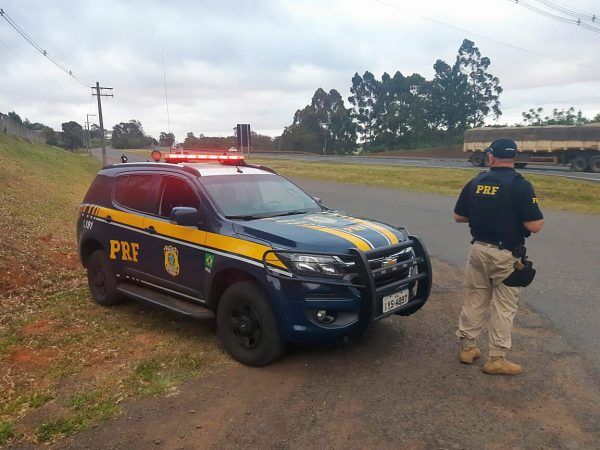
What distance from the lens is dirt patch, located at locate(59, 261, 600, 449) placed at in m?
3.23

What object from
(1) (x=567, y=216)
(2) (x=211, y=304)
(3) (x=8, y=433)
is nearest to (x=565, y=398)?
(2) (x=211, y=304)

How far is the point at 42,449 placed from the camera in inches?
127

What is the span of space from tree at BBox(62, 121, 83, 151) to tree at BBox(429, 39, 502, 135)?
2612 inches

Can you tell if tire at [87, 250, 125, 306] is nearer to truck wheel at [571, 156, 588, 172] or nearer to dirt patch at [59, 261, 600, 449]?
dirt patch at [59, 261, 600, 449]

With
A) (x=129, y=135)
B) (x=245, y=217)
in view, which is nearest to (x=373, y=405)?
(x=245, y=217)

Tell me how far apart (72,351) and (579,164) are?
29.1 m

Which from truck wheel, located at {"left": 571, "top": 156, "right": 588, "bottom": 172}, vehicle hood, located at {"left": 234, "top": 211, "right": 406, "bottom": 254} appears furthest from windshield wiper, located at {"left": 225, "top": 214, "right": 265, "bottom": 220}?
truck wheel, located at {"left": 571, "top": 156, "right": 588, "bottom": 172}

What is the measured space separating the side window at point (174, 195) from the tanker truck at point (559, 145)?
27355mm

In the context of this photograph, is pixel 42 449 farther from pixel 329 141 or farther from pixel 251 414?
pixel 329 141

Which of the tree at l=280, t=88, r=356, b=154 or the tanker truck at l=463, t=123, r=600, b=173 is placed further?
the tree at l=280, t=88, r=356, b=154

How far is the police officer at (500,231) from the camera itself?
4.01 m

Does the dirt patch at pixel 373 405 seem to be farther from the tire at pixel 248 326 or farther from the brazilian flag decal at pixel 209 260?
the brazilian flag decal at pixel 209 260

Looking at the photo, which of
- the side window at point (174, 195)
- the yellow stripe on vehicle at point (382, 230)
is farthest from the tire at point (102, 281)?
the yellow stripe on vehicle at point (382, 230)

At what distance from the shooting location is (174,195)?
5188 millimetres
